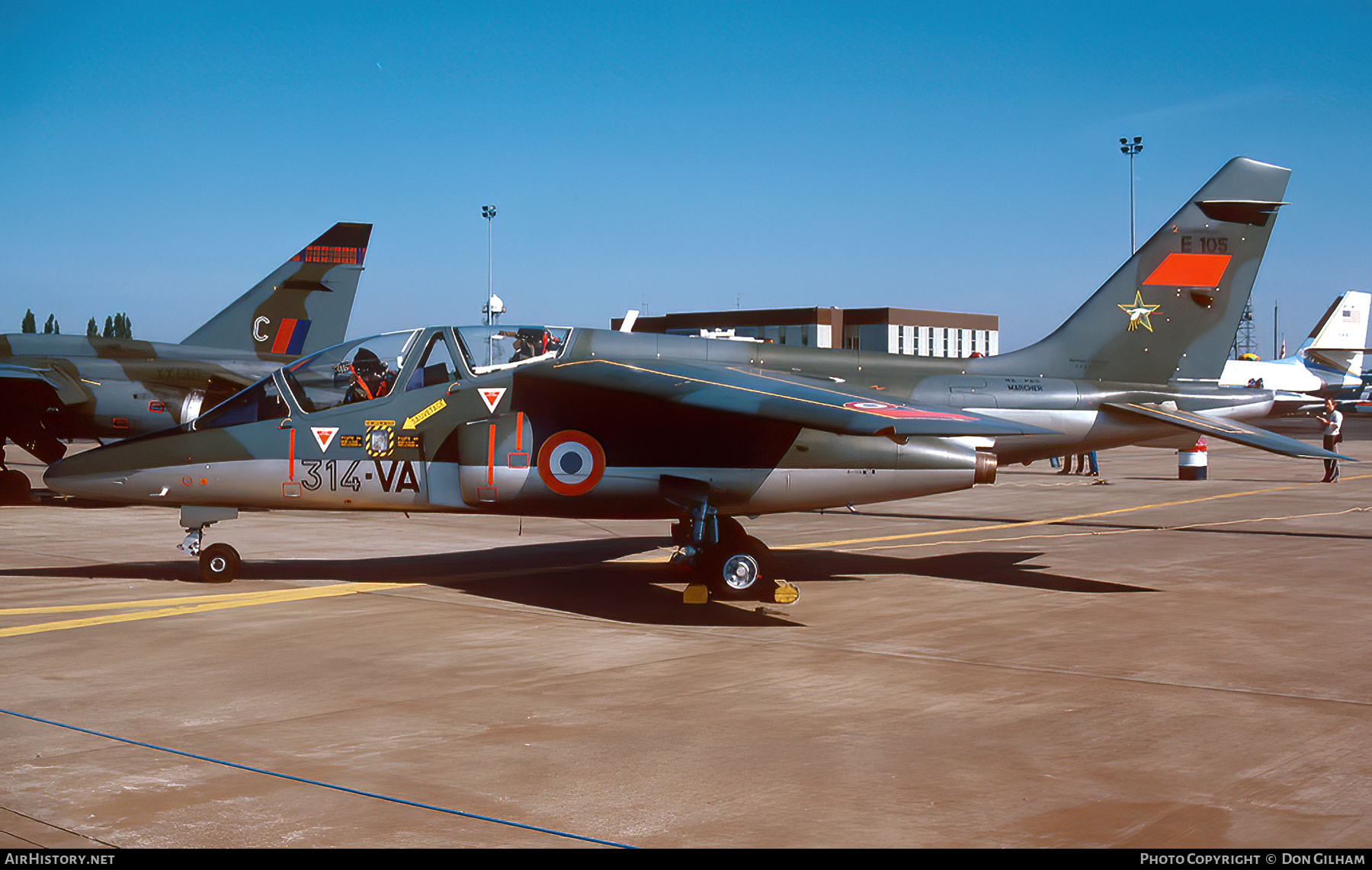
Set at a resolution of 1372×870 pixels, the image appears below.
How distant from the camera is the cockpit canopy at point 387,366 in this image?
37.4 ft

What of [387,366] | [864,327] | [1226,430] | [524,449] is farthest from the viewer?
→ [864,327]

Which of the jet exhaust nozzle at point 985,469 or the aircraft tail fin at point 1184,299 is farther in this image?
the aircraft tail fin at point 1184,299

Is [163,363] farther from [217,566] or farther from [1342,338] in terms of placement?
[1342,338]

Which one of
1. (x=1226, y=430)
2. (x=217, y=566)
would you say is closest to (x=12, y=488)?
(x=217, y=566)

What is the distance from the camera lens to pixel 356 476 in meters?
11.4

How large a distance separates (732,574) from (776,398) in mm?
1956

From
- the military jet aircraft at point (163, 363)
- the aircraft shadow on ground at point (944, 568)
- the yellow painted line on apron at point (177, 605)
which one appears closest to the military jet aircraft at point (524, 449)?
the yellow painted line on apron at point (177, 605)

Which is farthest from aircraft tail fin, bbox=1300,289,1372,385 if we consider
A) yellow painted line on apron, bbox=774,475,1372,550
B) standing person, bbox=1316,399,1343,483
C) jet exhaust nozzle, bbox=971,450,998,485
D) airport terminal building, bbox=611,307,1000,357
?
jet exhaust nozzle, bbox=971,450,998,485

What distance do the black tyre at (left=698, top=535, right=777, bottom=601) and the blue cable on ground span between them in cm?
589

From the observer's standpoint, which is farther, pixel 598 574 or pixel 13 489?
pixel 13 489

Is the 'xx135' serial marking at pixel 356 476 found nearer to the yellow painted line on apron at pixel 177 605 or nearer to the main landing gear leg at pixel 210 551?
the main landing gear leg at pixel 210 551

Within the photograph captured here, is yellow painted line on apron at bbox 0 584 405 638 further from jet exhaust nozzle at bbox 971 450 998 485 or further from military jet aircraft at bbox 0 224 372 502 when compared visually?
military jet aircraft at bbox 0 224 372 502

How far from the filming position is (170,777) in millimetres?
5508

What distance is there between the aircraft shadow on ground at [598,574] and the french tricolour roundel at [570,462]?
1209 millimetres
